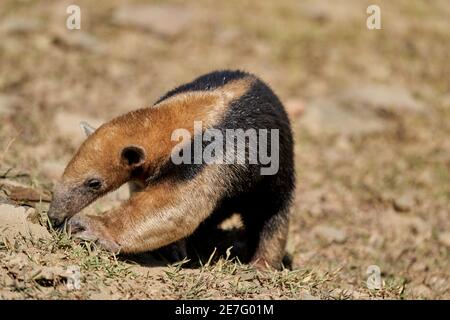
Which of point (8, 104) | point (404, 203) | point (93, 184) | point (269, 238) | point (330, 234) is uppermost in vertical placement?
point (8, 104)

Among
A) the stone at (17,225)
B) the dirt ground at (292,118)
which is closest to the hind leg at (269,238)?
the dirt ground at (292,118)

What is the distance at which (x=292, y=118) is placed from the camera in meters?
13.7

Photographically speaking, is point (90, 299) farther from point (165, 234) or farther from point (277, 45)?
point (277, 45)

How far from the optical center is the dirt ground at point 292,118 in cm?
658

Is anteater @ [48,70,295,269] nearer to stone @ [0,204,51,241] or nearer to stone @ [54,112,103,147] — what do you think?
stone @ [0,204,51,241]

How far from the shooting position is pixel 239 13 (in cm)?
1725

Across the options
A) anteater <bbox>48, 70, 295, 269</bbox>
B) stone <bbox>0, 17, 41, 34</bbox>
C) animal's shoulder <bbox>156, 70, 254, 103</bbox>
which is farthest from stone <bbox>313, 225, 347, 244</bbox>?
stone <bbox>0, 17, 41, 34</bbox>

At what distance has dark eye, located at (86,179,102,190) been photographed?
6.66 meters

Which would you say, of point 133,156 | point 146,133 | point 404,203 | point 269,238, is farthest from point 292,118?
point 133,156

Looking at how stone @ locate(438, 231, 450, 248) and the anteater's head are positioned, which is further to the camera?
stone @ locate(438, 231, 450, 248)

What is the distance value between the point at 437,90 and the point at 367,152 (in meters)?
3.15

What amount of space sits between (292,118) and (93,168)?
24.6 ft

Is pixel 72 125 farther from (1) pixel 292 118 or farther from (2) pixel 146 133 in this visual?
(2) pixel 146 133

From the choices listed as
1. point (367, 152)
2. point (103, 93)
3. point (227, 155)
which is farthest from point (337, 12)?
point (227, 155)
